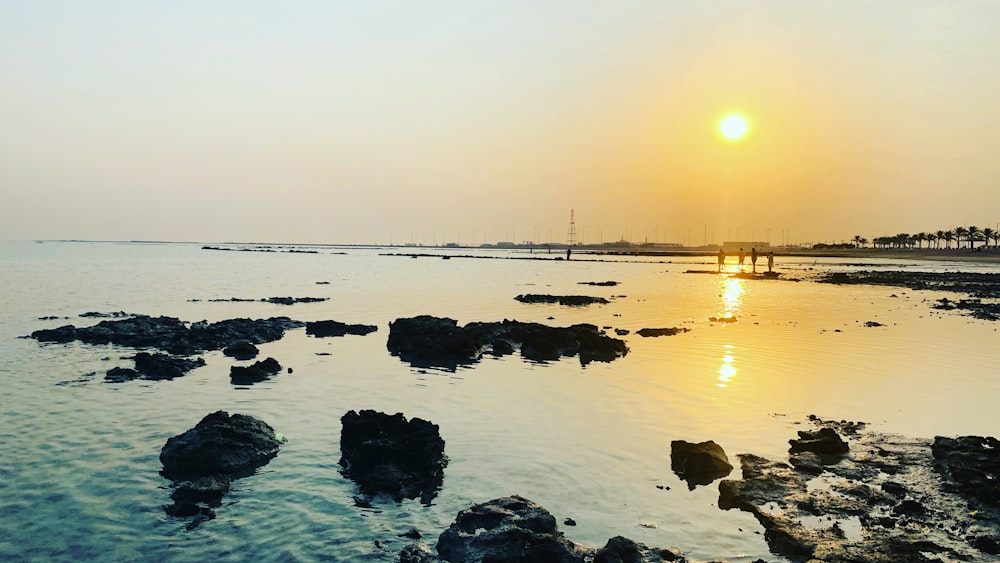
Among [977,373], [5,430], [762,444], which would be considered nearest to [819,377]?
[977,373]

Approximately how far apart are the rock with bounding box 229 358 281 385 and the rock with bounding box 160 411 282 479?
7.48 m

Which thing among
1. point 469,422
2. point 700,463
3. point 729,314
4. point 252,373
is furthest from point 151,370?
point 729,314

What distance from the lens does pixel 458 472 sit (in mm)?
13188

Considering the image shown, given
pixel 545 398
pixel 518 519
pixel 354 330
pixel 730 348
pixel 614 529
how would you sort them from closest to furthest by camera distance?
pixel 518 519, pixel 614 529, pixel 545 398, pixel 730 348, pixel 354 330

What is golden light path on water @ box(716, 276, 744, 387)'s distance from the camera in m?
23.3

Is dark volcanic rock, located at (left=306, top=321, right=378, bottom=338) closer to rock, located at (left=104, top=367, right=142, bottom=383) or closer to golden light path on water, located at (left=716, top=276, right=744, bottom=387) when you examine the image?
rock, located at (left=104, top=367, right=142, bottom=383)

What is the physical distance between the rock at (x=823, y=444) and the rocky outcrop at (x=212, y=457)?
12086mm

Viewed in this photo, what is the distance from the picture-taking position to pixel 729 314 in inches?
1754

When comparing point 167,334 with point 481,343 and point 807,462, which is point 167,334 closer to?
point 481,343

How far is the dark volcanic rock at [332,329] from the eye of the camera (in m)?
33.6

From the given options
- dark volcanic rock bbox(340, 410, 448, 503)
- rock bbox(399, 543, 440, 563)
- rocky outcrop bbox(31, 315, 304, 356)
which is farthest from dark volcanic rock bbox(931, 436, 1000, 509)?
rocky outcrop bbox(31, 315, 304, 356)

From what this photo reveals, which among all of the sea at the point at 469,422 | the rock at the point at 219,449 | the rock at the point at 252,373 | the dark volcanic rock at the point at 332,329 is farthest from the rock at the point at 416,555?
the dark volcanic rock at the point at 332,329

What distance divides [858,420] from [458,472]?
11402mm

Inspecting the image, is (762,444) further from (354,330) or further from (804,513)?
(354,330)
